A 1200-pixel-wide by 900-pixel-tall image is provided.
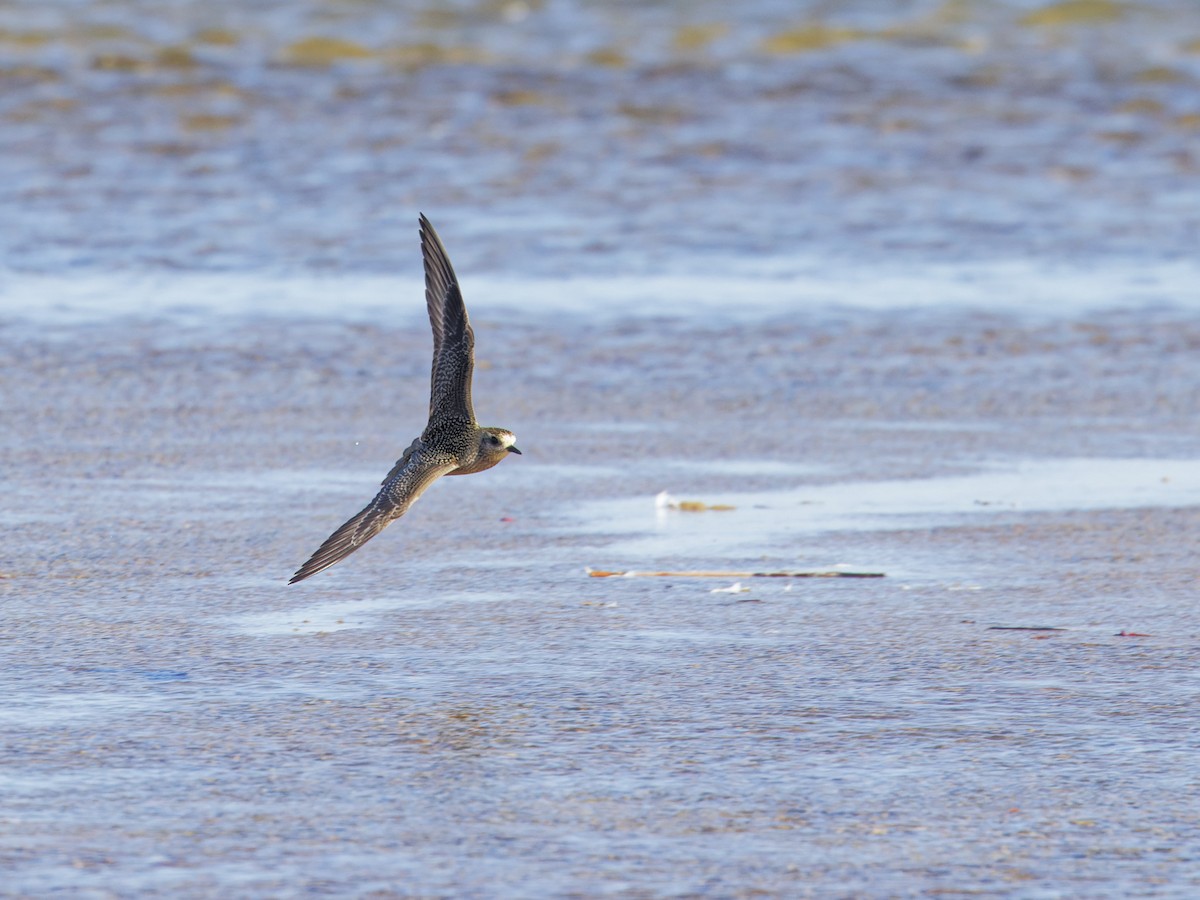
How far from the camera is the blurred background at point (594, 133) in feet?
44.2

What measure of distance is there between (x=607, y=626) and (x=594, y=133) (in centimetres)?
1123

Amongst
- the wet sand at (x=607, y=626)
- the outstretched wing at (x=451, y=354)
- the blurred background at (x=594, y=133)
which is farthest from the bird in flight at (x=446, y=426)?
the blurred background at (x=594, y=133)

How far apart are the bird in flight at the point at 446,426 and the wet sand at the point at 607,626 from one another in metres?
0.40

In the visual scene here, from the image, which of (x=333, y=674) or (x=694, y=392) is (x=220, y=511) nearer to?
(x=333, y=674)

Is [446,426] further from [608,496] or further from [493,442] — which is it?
[608,496]

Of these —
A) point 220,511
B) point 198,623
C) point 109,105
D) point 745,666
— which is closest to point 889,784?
point 745,666

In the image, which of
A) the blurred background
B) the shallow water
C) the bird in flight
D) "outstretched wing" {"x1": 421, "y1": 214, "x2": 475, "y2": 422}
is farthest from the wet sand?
the blurred background

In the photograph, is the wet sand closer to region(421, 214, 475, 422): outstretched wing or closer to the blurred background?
region(421, 214, 475, 422): outstretched wing

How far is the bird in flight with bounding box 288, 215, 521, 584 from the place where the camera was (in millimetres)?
5859

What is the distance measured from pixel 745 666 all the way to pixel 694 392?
159 inches

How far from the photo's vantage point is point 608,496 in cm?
773

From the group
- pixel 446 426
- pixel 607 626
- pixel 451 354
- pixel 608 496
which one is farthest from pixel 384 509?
pixel 608 496

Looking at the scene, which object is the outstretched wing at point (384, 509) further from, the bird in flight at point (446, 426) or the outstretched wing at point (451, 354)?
the outstretched wing at point (451, 354)

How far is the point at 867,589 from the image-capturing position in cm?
651
